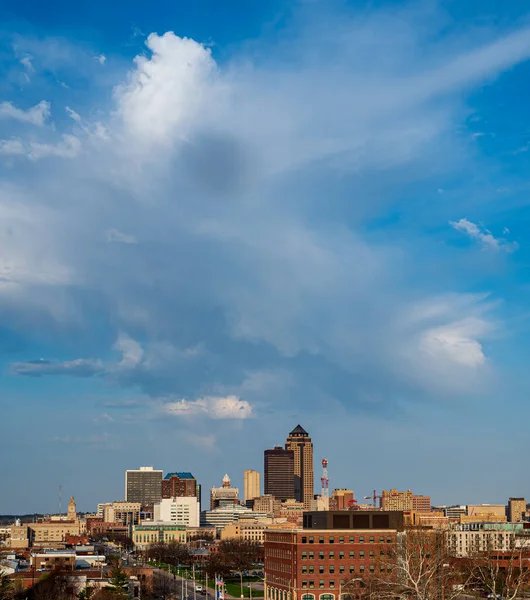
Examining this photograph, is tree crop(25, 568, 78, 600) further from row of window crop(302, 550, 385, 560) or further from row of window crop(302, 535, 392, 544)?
row of window crop(302, 535, 392, 544)

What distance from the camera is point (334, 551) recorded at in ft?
488

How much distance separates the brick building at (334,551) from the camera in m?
147

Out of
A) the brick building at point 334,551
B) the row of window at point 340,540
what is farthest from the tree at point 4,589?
the row of window at point 340,540

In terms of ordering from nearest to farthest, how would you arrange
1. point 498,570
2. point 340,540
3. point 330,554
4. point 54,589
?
point 498,570 < point 54,589 < point 330,554 < point 340,540

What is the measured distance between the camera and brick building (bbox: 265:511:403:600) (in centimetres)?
14738

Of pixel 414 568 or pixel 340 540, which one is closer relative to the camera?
pixel 414 568

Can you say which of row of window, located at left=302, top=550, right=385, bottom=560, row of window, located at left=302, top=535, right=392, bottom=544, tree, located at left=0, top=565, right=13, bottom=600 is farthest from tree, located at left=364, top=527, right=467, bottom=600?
tree, located at left=0, top=565, right=13, bottom=600

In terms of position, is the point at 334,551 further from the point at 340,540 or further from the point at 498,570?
the point at 498,570

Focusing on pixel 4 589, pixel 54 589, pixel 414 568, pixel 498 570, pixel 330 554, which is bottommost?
pixel 54 589

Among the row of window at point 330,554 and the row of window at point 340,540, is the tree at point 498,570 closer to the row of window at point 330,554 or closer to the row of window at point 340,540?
the row of window at point 340,540

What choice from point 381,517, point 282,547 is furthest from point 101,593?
point 381,517

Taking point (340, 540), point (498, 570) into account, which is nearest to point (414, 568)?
point (498, 570)

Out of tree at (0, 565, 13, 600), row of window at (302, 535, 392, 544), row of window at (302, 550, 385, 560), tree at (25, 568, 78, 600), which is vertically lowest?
tree at (25, 568, 78, 600)

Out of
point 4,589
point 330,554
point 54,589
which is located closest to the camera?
point 4,589
